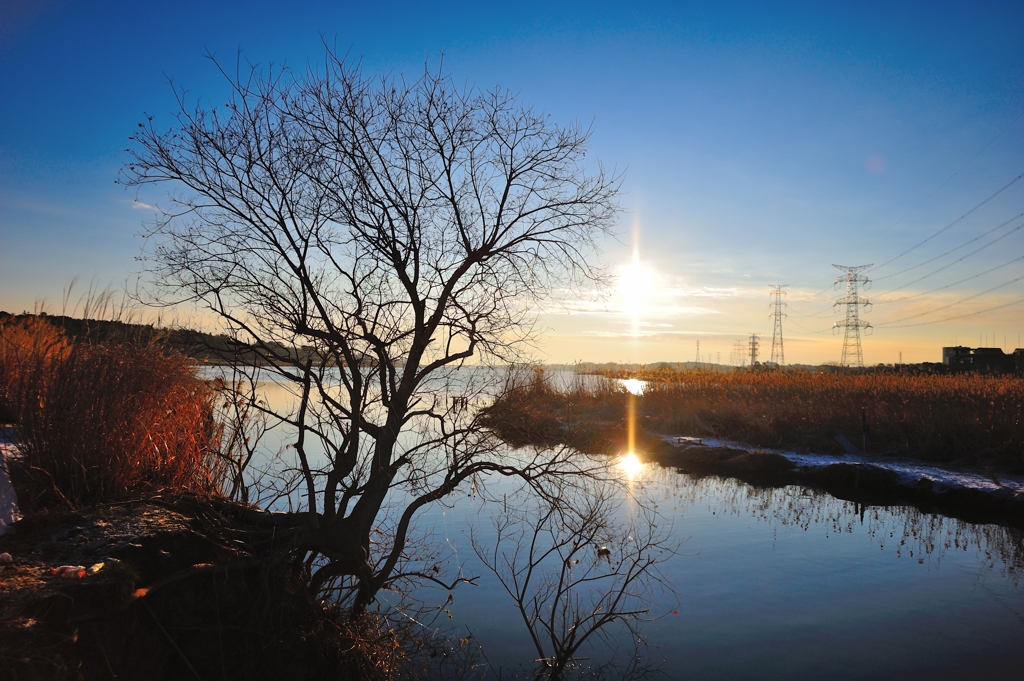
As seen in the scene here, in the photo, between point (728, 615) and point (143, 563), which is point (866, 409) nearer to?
point (728, 615)

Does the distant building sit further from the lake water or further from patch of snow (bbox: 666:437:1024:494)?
the lake water

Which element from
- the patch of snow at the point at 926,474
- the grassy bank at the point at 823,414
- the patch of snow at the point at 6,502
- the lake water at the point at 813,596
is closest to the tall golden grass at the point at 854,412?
the grassy bank at the point at 823,414

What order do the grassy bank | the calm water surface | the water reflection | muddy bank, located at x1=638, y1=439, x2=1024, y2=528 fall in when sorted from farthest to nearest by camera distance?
the grassy bank, muddy bank, located at x1=638, y1=439, x2=1024, y2=528, the water reflection, the calm water surface

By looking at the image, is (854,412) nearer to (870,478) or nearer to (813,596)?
(870,478)

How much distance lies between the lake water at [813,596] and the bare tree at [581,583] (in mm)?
263

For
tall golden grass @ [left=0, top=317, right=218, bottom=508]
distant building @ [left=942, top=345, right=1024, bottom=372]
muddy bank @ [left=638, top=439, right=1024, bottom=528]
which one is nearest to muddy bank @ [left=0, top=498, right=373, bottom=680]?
tall golden grass @ [left=0, top=317, right=218, bottom=508]

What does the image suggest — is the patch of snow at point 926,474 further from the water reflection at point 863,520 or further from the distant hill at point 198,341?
the distant hill at point 198,341

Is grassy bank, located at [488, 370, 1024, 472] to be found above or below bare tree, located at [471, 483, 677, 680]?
above

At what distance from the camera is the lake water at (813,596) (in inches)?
297

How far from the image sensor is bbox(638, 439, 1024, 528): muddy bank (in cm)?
1403

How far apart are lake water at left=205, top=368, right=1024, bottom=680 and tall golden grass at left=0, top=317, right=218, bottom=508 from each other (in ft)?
12.6

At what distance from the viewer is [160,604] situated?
16.6 ft

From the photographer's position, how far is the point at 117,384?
21.2 ft

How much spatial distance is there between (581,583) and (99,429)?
6.29m
